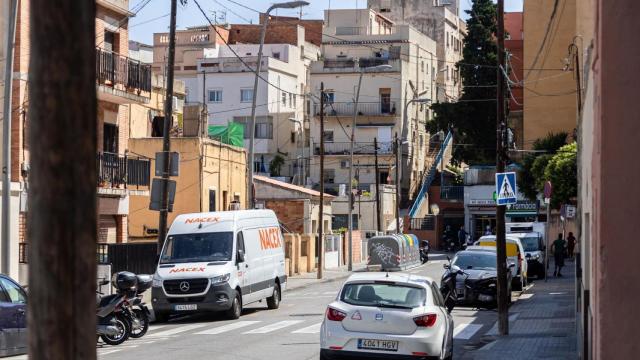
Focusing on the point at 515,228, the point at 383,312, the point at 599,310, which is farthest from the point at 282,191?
the point at 599,310

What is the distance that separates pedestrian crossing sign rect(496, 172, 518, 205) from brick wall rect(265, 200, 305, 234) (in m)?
37.5

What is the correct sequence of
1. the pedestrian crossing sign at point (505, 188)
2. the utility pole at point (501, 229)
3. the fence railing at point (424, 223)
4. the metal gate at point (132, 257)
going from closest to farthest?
the utility pole at point (501, 229) < the pedestrian crossing sign at point (505, 188) < the metal gate at point (132, 257) < the fence railing at point (424, 223)

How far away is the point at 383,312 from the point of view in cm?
1620

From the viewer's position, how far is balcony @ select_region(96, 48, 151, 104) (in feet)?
112

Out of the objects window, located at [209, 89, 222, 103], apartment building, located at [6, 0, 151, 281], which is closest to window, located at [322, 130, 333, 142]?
window, located at [209, 89, 222, 103]

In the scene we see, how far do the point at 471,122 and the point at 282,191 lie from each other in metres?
23.1

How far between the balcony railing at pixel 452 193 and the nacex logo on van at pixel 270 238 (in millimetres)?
55397

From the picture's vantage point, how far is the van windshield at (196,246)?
1098 inches

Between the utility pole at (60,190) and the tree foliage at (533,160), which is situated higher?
the tree foliage at (533,160)

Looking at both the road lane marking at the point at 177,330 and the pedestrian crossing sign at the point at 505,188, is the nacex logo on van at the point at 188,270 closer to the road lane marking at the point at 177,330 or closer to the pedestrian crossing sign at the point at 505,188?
the road lane marking at the point at 177,330

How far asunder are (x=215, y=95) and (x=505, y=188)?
6852 cm

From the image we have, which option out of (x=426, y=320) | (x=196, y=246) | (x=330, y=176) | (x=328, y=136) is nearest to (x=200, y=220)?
(x=196, y=246)

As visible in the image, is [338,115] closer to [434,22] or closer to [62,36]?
[434,22]

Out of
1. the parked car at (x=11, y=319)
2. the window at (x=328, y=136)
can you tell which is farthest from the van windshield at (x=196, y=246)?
the window at (x=328, y=136)
